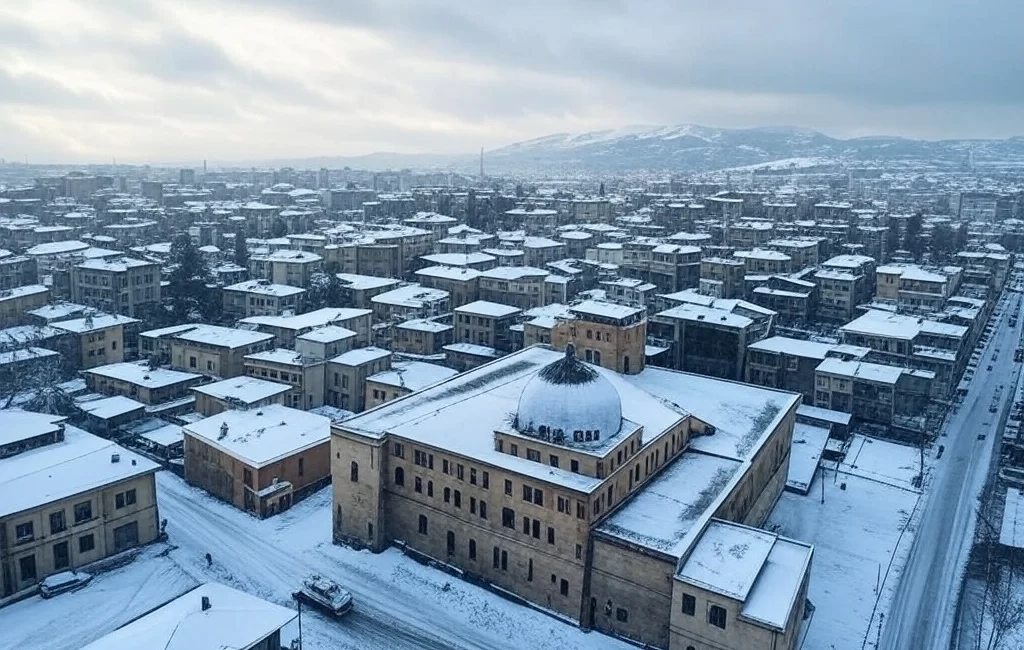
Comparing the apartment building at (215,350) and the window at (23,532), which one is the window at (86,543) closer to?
the window at (23,532)

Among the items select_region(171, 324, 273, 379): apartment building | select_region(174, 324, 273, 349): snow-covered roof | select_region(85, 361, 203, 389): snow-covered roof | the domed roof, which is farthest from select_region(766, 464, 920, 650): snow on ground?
select_region(85, 361, 203, 389): snow-covered roof

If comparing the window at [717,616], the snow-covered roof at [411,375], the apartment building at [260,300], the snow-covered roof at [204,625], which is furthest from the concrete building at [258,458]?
the apartment building at [260,300]

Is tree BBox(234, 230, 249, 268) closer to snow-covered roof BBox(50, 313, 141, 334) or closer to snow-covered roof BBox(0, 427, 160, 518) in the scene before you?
snow-covered roof BBox(50, 313, 141, 334)

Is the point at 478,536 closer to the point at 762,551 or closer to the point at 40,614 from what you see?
the point at 762,551

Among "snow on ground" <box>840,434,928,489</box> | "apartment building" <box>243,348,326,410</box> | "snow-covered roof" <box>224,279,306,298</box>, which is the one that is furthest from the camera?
"snow-covered roof" <box>224,279,306,298</box>

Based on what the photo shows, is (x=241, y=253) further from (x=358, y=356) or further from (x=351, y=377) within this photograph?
(x=351, y=377)

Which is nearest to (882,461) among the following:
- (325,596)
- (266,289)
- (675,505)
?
(675,505)
